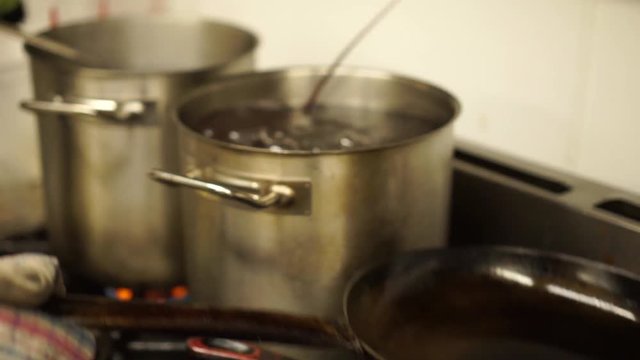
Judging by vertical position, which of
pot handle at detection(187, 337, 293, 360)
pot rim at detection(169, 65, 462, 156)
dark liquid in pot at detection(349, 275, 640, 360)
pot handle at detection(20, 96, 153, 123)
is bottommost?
pot handle at detection(187, 337, 293, 360)

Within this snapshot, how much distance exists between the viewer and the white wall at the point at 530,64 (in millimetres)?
840

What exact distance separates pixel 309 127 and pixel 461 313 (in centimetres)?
26

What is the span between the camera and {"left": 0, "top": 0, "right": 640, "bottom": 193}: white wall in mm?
840

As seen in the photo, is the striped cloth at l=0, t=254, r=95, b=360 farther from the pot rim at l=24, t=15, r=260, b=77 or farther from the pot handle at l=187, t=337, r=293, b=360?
the pot rim at l=24, t=15, r=260, b=77

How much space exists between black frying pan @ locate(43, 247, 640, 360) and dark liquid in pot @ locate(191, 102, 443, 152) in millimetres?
163

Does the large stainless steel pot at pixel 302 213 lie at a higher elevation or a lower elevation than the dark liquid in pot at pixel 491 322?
higher

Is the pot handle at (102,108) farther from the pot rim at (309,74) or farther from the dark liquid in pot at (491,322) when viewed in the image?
the dark liquid in pot at (491,322)

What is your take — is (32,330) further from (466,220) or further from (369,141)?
(466,220)

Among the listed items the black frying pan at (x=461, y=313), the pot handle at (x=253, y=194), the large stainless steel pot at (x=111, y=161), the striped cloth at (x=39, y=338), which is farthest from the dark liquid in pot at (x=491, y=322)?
the large stainless steel pot at (x=111, y=161)

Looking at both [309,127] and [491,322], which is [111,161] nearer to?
[309,127]

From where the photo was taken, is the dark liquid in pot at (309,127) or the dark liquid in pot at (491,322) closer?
the dark liquid in pot at (491,322)

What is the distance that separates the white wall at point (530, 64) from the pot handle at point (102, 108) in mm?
314

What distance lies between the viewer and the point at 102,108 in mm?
884

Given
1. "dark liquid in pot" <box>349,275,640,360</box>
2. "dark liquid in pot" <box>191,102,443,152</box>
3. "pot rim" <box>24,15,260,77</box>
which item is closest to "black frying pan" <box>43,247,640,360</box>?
"dark liquid in pot" <box>349,275,640,360</box>
